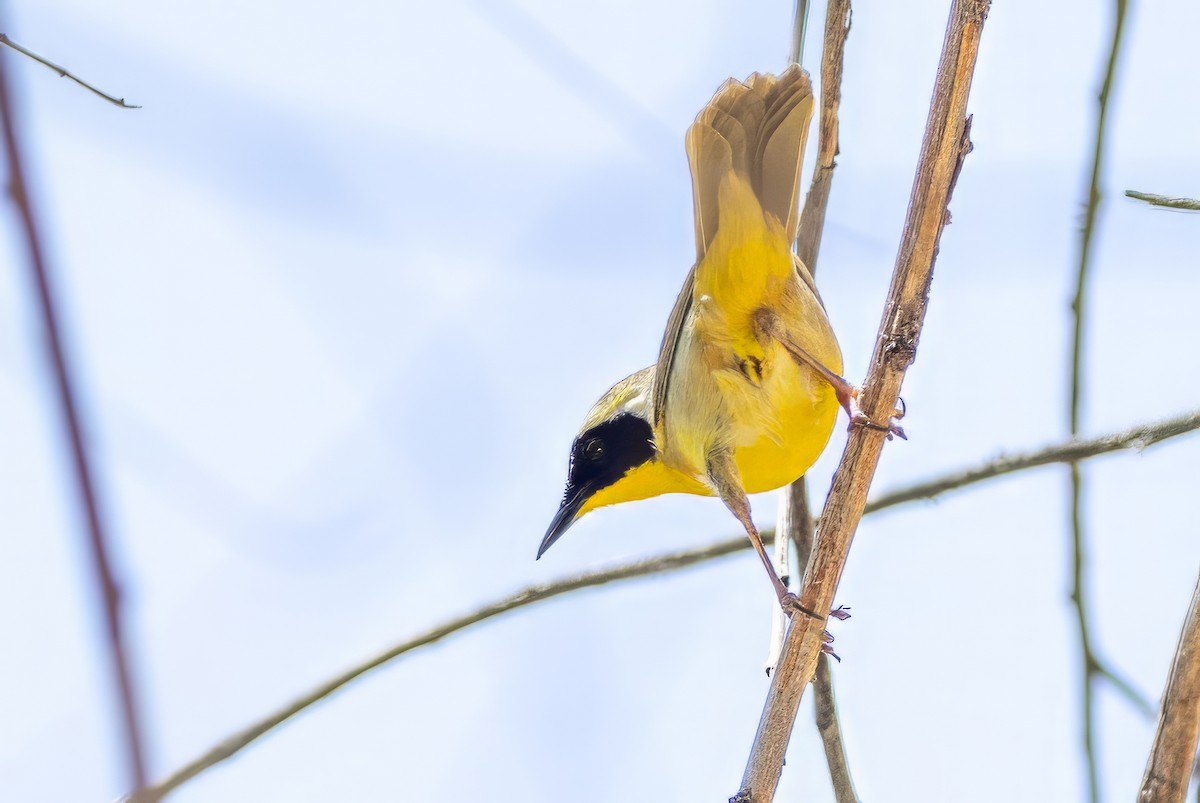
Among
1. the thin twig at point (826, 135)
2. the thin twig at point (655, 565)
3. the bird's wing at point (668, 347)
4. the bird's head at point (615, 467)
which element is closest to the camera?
the thin twig at point (655, 565)

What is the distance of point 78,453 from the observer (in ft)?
2.10

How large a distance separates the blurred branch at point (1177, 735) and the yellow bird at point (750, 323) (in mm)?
1616

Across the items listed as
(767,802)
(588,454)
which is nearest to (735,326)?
(588,454)

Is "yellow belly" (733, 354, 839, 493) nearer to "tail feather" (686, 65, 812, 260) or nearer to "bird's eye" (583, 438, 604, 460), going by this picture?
"tail feather" (686, 65, 812, 260)

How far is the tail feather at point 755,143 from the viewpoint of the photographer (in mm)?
3602

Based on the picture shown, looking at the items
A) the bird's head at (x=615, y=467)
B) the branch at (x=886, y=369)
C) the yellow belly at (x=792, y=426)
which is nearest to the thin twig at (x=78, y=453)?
the branch at (x=886, y=369)

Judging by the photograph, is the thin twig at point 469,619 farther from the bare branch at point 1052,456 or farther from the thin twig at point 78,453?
the thin twig at point 78,453

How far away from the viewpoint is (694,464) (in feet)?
13.5

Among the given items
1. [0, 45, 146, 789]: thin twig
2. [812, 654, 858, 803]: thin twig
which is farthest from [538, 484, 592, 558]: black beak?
[0, 45, 146, 789]: thin twig

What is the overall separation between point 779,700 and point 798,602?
238mm

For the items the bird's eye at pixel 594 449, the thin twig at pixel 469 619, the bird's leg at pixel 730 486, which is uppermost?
the bird's leg at pixel 730 486

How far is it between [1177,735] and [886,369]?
1019mm

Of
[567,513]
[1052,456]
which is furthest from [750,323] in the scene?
[567,513]

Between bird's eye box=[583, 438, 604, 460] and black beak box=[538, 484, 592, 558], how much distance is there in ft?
0.39
